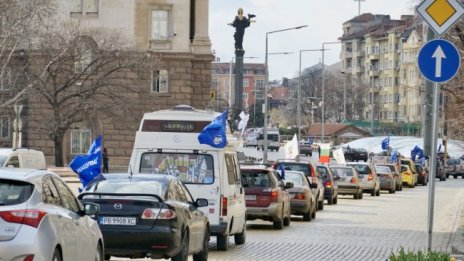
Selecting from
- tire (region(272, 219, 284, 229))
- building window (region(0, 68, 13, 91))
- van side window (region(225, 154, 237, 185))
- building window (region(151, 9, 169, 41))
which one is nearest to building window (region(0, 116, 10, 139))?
building window (region(0, 68, 13, 91))

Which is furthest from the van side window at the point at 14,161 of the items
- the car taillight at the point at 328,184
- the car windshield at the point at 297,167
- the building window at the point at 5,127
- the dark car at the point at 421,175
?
the dark car at the point at 421,175

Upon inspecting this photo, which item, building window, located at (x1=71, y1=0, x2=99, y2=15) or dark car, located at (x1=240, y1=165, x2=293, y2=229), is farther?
building window, located at (x1=71, y1=0, x2=99, y2=15)

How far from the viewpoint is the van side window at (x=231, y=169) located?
79.7ft

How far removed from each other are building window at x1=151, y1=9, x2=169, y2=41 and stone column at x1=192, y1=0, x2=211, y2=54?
2.70 meters

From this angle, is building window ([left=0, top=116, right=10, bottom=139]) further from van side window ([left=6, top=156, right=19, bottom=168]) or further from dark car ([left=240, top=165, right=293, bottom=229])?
dark car ([left=240, top=165, right=293, bottom=229])

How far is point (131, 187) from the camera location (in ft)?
63.2

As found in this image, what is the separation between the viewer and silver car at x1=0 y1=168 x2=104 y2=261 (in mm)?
12570

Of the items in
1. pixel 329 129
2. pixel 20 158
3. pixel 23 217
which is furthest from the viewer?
pixel 329 129

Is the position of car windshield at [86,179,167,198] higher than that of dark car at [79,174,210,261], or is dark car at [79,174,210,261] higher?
car windshield at [86,179,167,198]

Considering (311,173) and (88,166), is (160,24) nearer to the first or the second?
(311,173)

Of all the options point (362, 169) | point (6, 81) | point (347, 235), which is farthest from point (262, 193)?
point (6, 81)

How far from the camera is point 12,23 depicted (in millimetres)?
60031

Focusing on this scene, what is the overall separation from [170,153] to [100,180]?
4525 mm

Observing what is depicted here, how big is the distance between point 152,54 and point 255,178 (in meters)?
55.2
